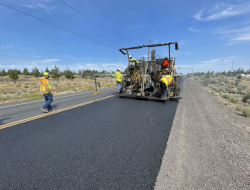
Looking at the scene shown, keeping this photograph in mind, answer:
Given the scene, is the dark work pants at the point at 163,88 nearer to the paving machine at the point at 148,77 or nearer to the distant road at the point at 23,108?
the paving machine at the point at 148,77

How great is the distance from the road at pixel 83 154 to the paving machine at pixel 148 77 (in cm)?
377

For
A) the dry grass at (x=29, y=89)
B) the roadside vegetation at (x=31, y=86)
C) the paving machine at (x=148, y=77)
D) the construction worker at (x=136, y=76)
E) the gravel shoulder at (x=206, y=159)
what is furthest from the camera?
the roadside vegetation at (x=31, y=86)

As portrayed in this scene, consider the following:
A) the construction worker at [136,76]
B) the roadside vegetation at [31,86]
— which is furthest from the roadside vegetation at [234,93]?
the roadside vegetation at [31,86]

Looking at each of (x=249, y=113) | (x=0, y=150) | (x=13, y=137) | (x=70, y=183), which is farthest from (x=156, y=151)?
(x=249, y=113)

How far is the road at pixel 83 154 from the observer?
188 cm

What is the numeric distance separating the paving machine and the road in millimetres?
3773

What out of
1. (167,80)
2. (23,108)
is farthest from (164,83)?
(23,108)

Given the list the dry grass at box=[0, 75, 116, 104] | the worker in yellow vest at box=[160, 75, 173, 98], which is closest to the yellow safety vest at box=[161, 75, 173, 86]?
the worker in yellow vest at box=[160, 75, 173, 98]

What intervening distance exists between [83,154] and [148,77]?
659cm

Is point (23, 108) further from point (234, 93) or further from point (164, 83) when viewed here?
point (234, 93)

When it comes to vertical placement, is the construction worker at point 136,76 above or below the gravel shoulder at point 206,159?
above

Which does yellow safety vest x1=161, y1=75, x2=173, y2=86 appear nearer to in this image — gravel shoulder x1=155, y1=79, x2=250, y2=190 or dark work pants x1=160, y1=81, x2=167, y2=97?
dark work pants x1=160, y1=81, x2=167, y2=97

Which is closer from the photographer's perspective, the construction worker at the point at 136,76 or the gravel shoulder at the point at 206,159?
the gravel shoulder at the point at 206,159

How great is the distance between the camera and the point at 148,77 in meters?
8.19
